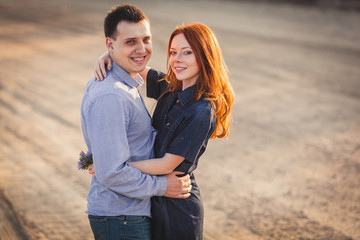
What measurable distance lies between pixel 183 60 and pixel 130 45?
0.36m

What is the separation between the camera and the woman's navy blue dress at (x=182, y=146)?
218cm

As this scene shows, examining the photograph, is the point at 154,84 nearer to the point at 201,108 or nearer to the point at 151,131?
the point at 151,131

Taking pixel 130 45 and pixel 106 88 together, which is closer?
pixel 106 88

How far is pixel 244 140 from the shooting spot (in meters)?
5.80

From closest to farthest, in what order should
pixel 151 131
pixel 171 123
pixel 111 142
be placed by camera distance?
1. pixel 111 142
2. pixel 171 123
3. pixel 151 131

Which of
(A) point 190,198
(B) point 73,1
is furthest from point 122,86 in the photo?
(B) point 73,1

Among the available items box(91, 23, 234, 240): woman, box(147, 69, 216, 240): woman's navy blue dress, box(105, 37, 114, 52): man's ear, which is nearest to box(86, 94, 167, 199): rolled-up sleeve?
box(91, 23, 234, 240): woman

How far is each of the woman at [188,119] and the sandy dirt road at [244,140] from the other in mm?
1642

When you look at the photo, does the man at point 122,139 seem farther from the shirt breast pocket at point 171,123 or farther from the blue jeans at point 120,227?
the shirt breast pocket at point 171,123

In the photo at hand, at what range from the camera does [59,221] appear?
13.1ft

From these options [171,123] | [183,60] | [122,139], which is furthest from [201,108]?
[122,139]

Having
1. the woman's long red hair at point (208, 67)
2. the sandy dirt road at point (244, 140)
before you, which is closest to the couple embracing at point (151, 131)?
the woman's long red hair at point (208, 67)

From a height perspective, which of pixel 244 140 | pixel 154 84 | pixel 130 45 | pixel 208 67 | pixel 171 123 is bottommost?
pixel 244 140

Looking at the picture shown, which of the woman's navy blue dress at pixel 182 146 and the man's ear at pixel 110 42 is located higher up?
the man's ear at pixel 110 42
